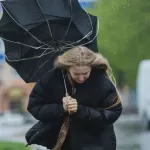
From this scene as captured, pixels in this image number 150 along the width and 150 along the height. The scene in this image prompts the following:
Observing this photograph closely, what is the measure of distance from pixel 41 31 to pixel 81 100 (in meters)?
0.78

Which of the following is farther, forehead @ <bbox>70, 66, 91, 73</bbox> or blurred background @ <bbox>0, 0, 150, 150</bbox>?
blurred background @ <bbox>0, 0, 150, 150</bbox>

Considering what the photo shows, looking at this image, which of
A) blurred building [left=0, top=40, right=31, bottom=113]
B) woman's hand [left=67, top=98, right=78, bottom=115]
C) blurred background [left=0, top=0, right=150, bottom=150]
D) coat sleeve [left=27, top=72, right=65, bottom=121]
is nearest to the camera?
woman's hand [left=67, top=98, right=78, bottom=115]

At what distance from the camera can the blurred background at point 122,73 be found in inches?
429

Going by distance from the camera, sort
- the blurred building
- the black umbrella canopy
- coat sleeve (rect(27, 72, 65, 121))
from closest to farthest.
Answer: coat sleeve (rect(27, 72, 65, 121))
the black umbrella canopy
the blurred building

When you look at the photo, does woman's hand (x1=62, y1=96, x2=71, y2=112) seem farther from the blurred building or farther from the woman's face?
the blurred building

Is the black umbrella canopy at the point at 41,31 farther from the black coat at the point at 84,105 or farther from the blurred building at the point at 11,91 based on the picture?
the blurred building at the point at 11,91

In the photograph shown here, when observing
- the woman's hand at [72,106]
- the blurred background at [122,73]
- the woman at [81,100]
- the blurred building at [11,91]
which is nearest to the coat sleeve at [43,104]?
the woman at [81,100]

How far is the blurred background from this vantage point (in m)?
10.9

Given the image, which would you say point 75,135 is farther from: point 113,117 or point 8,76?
point 8,76

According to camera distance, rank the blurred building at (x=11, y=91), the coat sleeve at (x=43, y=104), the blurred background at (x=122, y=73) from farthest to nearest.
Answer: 1. the blurred building at (x=11, y=91)
2. the blurred background at (x=122, y=73)
3. the coat sleeve at (x=43, y=104)

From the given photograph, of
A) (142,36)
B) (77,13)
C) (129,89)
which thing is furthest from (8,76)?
(77,13)

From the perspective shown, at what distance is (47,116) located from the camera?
4.50 metres

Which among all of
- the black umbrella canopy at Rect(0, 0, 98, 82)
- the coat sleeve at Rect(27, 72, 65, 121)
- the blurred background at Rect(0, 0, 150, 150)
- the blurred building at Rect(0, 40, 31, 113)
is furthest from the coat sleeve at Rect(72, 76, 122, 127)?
the blurred building at Rect(0, 40, 31, 113)

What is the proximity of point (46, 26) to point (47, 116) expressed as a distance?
2.78ft
